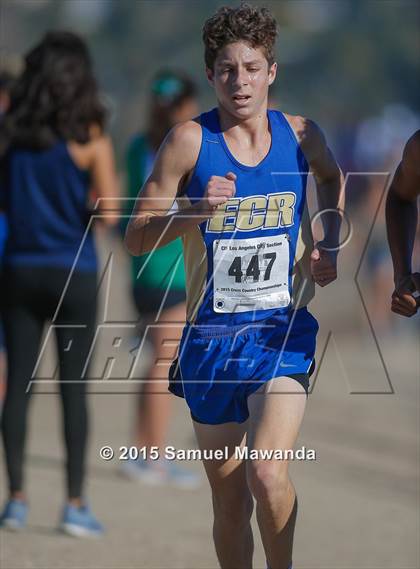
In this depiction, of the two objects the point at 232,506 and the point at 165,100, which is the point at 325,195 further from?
the point at 165,100

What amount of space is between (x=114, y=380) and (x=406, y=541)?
153 inches

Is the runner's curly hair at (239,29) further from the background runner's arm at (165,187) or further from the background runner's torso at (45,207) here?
the background runner's torso at (45,207)

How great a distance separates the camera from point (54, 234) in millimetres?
5488

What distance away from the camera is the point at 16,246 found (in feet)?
18.0

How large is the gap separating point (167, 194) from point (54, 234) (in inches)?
68.0

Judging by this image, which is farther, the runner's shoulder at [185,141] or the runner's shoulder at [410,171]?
the runner's shoulder at [410,171]

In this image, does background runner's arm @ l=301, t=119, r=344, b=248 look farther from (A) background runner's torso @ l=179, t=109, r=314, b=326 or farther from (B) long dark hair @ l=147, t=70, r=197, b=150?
(B) long dark hair @ l=147, t=70, r=197, b=150

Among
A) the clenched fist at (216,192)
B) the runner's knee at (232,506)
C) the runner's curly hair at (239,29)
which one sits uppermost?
the runner's curly hair at (239,29)

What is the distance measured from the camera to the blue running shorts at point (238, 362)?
389 centimetres

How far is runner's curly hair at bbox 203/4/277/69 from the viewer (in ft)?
12.6

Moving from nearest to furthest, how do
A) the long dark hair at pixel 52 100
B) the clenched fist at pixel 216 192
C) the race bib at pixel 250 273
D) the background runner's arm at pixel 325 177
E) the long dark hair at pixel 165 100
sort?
the clenched fist at pixel 216 192
the race bib at pixel 250 273
the background runner's arm at pixel 325 177
the long dark hair at pixel 52 100
the long dark hair at pixel 165 100

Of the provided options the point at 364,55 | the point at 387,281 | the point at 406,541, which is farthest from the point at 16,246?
the point at 364,55

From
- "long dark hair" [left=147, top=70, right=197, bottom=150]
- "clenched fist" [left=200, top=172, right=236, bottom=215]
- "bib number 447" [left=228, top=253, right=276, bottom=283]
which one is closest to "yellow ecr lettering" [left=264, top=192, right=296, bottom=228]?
"bib number 447" [left=228, top=253, right=276, bottom=283]

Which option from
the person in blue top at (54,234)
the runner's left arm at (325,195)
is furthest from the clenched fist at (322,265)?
the person in blue top at (54,234)
